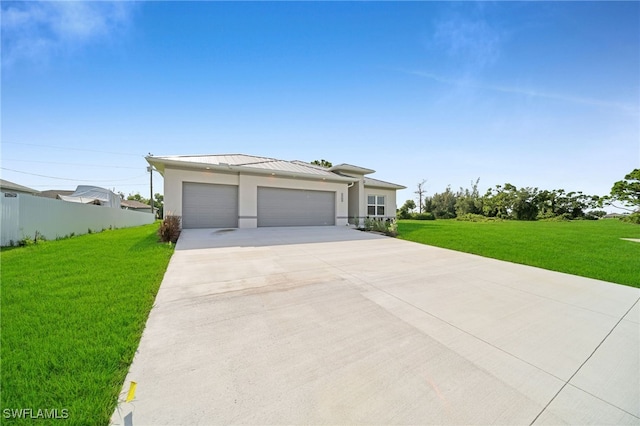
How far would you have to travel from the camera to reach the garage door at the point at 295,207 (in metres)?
12.6

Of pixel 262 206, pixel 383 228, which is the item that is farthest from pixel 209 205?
pixel 383 228

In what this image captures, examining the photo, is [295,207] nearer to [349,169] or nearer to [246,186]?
[246,186]

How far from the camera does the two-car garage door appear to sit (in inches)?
438

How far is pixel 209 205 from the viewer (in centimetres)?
1146

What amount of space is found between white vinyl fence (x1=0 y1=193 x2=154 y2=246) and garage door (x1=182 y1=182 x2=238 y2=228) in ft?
13.9

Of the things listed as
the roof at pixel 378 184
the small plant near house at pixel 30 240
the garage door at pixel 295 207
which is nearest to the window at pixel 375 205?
the roof at pixel 378 184

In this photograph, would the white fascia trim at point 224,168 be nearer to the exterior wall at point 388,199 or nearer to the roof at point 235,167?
the roof at point 235,167

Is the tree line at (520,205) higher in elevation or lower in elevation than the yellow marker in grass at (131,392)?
higher

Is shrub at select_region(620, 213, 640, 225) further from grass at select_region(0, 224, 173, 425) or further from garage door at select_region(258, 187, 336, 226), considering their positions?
grass at select_region(0, 224, 173, 425)

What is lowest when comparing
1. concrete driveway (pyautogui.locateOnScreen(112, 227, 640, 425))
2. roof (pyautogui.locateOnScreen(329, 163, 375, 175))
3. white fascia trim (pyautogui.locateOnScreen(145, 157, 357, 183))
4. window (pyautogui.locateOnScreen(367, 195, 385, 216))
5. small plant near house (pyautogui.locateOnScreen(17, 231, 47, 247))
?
concrete driveway (pyautogui.locateOnScreen(112, 227, 640, 425))

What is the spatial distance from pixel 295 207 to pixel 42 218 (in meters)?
9.95

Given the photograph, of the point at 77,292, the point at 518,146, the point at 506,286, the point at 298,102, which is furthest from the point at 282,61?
the point at 518,146

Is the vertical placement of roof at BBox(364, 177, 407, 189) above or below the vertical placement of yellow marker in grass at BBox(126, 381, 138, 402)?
above

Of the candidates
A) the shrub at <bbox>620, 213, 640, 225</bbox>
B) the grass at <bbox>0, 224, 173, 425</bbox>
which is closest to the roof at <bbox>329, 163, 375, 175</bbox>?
the grass at <bbox>0, 224, 173, 425</bbox>
